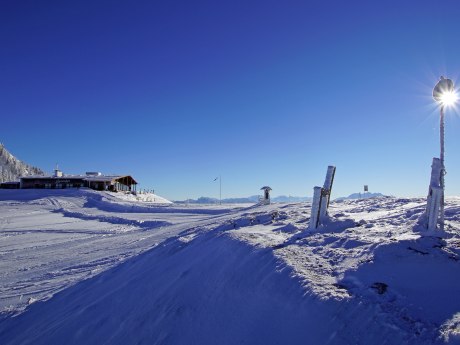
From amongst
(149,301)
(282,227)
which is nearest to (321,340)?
(149,301)

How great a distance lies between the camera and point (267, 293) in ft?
14.0

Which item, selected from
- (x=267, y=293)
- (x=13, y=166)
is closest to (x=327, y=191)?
(x=267, y=293)

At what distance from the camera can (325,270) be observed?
4.61 meters

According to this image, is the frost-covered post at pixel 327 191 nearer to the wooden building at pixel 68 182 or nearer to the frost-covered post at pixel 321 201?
the frost-covered post at pixel 321 201

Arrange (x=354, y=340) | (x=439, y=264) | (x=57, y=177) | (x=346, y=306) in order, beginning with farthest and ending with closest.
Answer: (x=57, y=177)
(x=439, y=264)
(x=346, y=306)
(x=354, y=340)

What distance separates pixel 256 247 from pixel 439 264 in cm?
268

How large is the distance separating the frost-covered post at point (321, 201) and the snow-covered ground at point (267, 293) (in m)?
0.27

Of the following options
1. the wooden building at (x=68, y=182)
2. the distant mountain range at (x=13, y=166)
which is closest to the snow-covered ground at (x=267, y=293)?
the wooden building at (x=68, y=182)

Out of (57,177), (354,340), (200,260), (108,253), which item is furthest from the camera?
(57,177)

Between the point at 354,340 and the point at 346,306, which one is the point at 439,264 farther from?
the point at 354,340

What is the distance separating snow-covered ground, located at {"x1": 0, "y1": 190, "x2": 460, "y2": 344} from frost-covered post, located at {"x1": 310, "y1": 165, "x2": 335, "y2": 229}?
275 millimetres

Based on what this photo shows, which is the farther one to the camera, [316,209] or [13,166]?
[13,166]

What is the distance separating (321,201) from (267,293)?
376 centimetres

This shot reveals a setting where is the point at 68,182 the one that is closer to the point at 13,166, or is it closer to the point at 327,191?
the point at 327,191
